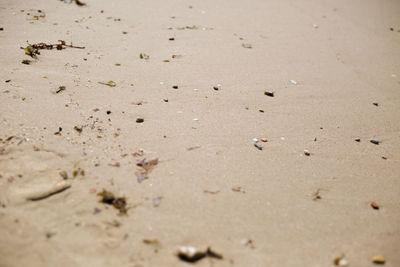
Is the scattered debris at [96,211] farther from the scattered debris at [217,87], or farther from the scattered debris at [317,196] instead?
the scattered debris at [217,87]

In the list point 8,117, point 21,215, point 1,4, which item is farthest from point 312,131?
point 1,4

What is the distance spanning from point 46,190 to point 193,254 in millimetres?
958

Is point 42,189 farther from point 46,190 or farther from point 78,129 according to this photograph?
point 78,129

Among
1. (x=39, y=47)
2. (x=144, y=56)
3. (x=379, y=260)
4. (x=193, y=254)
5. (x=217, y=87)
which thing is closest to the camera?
(x=193, y=254)

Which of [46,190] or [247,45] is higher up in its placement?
[247,45]

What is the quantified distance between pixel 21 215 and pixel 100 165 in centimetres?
52

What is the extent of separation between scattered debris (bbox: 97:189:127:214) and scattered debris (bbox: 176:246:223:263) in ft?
1.37

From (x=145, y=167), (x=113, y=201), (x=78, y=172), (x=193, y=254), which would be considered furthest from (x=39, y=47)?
(x=193, y=254)

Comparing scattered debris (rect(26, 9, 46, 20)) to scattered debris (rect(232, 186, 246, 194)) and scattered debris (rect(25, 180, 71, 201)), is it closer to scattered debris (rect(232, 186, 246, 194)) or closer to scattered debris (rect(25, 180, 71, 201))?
scattered debris (rect(25, 180, 71, 201))

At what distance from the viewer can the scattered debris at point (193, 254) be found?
4.74ft

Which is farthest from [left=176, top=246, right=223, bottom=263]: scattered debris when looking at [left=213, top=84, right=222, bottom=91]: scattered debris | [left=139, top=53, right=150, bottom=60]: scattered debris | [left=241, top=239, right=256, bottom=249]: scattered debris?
[left=139, top=53, right=150, bottom=60]: scattered debris

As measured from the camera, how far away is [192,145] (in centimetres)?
213

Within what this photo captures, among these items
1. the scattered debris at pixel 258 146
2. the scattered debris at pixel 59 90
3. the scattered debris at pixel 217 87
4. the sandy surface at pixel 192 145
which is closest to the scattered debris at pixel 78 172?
the sandy surface at pixel 192 145

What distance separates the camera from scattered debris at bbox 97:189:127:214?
1.64m
